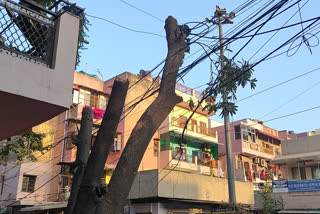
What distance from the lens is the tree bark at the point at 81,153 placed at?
18.2 feet

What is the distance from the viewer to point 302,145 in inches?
973

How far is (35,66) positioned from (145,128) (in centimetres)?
174

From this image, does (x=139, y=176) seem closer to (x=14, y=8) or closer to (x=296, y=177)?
(x=14, y=8)

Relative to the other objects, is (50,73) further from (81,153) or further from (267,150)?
(267,150)

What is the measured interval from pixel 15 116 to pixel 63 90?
70cm

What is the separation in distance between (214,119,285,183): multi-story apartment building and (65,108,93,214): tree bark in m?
26.9

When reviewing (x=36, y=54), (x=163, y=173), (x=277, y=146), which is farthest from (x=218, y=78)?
(x=277, y=146)

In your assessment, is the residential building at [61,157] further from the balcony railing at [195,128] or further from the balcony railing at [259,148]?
the balcony railing at [259,148]

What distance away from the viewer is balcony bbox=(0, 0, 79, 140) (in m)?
4.11

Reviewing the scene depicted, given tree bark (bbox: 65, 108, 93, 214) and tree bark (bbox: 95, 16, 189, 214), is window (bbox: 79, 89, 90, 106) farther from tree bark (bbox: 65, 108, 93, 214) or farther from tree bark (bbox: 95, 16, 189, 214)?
tree bark (bbox: 95, 16, 189, 214)

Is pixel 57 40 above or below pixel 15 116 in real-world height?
above

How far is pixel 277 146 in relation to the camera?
3981cm

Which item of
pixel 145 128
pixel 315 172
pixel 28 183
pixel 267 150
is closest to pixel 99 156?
pixel 145 128

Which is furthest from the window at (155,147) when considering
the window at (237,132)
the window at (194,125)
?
the window at (237,132)
